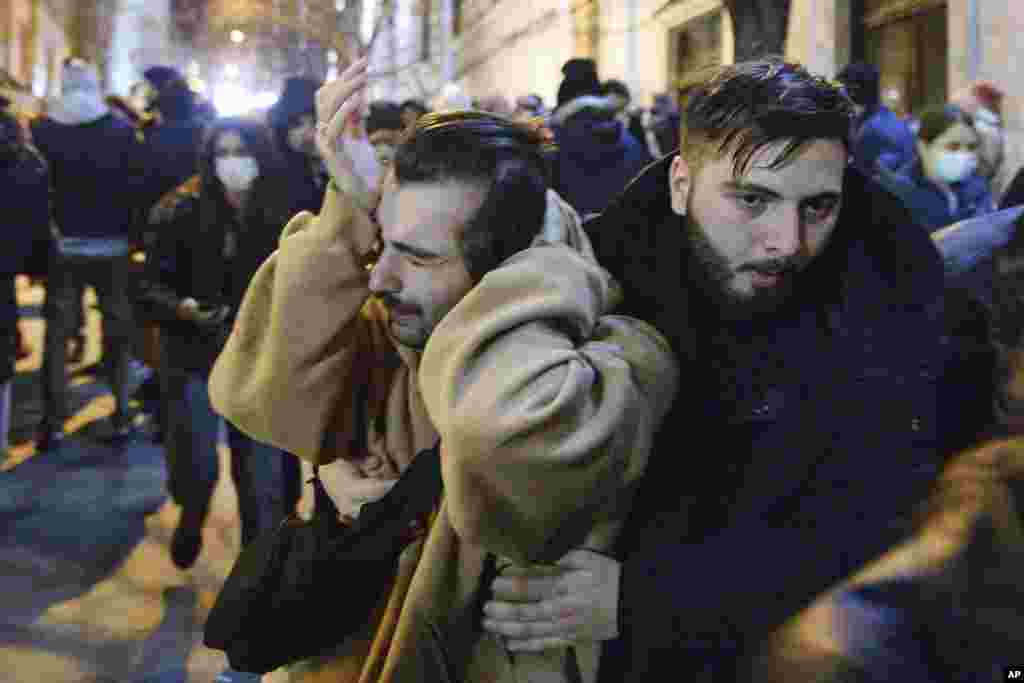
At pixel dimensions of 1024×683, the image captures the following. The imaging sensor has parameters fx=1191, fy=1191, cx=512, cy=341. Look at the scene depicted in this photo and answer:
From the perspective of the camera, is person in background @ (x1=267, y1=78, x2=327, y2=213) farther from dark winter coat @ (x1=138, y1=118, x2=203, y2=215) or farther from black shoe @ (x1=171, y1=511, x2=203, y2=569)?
dark winter coat @ (x1=138, y1=118, x2=203, y2=215)

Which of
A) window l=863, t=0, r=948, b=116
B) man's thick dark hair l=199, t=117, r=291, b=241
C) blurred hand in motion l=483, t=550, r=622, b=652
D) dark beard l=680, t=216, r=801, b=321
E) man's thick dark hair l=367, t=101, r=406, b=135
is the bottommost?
blurred hand in motion l=483, t=550, r=622, b=652

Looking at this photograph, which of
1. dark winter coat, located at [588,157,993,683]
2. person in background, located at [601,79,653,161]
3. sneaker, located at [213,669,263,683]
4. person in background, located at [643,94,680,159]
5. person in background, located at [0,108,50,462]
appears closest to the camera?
dark winter coat, located at [588,157,993,683]

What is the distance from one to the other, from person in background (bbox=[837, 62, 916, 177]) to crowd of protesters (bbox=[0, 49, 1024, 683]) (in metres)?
4.46

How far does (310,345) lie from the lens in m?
1.84

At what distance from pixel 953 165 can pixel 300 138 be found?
2834mm

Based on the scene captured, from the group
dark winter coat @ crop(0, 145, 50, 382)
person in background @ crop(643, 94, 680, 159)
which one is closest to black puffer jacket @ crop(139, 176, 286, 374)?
dark winter coat @ crop(0, 145, 50, 382)

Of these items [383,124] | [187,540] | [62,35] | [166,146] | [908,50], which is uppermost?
[62,35]

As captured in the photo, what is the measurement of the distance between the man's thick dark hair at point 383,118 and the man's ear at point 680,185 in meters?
3.71

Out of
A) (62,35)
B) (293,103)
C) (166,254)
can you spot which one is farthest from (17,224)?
(62,35)

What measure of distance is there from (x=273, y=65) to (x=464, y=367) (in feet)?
260

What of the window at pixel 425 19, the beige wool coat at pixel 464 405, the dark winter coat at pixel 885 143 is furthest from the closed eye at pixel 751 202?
the dark winter coat at pixel 885 143

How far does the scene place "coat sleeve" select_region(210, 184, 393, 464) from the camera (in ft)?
6.03

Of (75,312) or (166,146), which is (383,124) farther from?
(75,312)

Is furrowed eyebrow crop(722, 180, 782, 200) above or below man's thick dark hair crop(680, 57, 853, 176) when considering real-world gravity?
below
